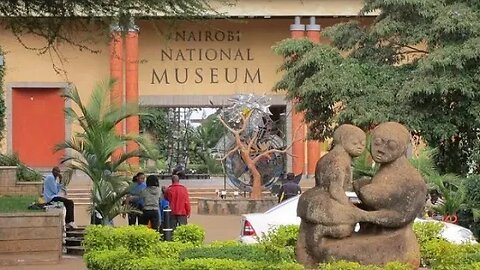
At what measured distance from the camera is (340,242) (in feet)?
34.4

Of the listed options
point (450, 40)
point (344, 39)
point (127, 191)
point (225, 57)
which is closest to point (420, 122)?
point (450, 40)

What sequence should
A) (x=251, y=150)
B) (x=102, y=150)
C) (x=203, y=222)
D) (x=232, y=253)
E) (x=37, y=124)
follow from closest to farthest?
(x=232, y=253), (x=102, y=150), (x=203, y=222), (x=251, y=150), (x=37, y=124)

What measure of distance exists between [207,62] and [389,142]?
31796mm

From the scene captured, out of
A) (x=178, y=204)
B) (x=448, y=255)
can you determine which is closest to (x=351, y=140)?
(x=448, y=255)

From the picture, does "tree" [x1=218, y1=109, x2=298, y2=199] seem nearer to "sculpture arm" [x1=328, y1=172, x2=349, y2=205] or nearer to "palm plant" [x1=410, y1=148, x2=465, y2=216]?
"palm plant" [x1=410, y1=148, x2=465, y2=216]

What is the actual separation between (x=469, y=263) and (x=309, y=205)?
55.6 inches

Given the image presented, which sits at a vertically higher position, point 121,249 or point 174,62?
point 174,62

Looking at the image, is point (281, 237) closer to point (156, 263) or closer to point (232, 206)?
point (156, 263)

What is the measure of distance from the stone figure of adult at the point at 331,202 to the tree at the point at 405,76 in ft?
39.7

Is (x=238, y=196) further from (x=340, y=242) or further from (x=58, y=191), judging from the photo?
(x=340, y=242)

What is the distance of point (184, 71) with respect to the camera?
138ft

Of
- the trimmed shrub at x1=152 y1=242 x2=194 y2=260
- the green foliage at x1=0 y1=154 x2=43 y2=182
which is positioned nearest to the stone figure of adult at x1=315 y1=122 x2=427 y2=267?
the trimmed shrub at x1=152 y1=242 x2=194 y2=260

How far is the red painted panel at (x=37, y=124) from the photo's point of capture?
4147 centimetres

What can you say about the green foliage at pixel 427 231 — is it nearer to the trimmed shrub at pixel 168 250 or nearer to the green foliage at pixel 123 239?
the trimmed shrub at pixel 168 250
